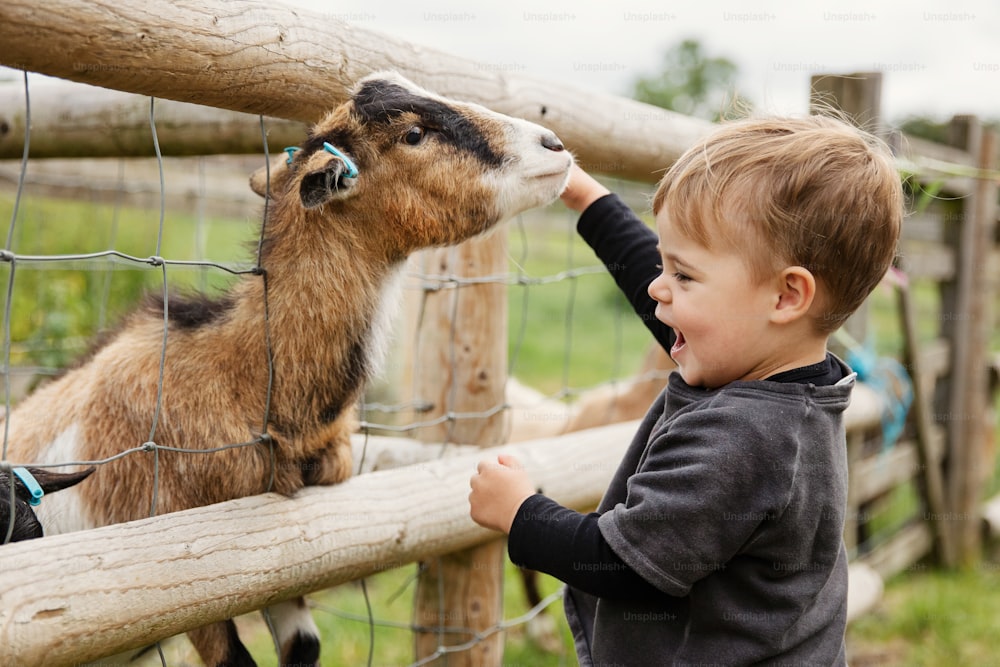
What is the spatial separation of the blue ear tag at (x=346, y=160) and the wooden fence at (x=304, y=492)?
0.27 feet

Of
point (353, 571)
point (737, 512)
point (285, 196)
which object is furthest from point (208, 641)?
point (737, 512)

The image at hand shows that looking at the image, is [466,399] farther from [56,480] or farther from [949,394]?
[949,394]

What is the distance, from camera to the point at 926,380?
19.0ft

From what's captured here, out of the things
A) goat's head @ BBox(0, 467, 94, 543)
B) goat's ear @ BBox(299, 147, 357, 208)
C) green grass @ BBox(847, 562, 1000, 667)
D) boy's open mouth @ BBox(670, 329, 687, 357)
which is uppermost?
goat's ear @ BBox(299, 147, 357, 208)

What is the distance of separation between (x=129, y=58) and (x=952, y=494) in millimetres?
6076

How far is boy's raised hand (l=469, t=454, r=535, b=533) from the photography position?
1716mm

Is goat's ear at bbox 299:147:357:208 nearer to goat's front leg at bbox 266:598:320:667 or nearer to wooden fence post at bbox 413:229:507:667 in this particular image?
wooden fence post at bbox 413:229:507:667

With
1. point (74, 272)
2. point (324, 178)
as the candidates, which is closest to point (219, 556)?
point (324, 178)

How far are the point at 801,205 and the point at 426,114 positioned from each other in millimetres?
894

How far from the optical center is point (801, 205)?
61.1 inches

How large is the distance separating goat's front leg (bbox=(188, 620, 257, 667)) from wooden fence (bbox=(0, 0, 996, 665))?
0.19 m

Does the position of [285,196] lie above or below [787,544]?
above

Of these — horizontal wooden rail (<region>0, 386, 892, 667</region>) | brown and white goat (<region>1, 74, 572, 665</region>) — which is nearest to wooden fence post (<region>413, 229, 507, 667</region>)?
horizontal wooden rail (<region>0, 386, 892, 667</region>)

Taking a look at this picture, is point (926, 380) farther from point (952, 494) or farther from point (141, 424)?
point (141, 424)
